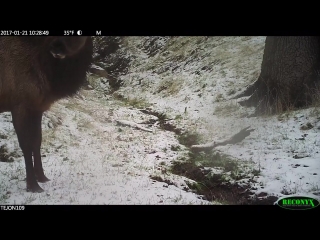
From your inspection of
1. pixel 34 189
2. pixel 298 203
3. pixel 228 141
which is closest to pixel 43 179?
pixel 34 189

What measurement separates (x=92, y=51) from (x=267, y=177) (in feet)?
7.84

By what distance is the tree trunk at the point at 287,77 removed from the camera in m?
4.15

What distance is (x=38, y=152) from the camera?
10.8ft

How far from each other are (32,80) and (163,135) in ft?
5.78

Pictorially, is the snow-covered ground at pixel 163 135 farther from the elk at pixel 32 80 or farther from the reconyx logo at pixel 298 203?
the elk at pixel 32 80

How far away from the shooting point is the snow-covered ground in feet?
10.2

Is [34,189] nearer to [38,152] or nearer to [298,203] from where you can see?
[38,152]

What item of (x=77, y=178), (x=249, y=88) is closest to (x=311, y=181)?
(x=249, y=88)

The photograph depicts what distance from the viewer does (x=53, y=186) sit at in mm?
3186

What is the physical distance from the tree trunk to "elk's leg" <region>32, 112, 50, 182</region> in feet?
8.82
